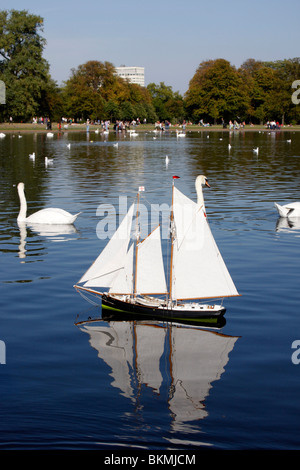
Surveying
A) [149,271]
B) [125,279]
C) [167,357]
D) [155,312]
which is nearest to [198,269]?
[149,271]

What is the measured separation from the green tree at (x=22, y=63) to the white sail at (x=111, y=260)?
10448cm

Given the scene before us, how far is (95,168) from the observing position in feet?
154

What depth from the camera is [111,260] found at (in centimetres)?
1373

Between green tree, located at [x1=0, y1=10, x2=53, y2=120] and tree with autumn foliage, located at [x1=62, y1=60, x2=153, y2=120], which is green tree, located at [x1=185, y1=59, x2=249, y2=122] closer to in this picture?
tree with autumn foliage, located at [x1=62, y1=60, x2=153, y2=120]

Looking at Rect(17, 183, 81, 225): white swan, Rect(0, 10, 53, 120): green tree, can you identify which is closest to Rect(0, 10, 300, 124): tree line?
Rect(0, 10, 53, 120): green tree

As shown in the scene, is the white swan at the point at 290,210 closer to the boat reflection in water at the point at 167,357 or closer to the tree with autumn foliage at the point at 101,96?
the boat reflection in water at the point at 167,357

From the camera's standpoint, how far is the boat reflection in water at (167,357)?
9.73 meters

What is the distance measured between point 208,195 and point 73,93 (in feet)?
434

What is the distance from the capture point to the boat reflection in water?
383 inches

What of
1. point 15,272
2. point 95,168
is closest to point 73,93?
point 95,168

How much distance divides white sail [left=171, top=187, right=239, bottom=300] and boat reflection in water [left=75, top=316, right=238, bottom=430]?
841 millimetres

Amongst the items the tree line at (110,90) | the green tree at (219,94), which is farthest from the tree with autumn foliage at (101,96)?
the green tree at (219,94)
